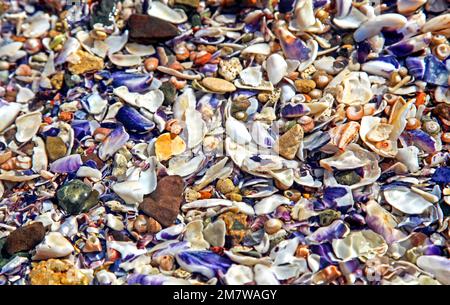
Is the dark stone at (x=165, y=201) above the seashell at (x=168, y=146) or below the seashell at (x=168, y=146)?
below

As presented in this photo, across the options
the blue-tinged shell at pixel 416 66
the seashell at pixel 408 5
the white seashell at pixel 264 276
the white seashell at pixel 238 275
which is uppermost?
the seashell at pixel 408 5

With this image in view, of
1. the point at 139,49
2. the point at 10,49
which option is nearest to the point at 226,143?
the point at 139,49

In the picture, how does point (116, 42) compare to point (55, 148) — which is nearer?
point (55, 148)

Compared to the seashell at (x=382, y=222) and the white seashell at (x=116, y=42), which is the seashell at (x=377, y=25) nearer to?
the seashell at (x=382, y=222)

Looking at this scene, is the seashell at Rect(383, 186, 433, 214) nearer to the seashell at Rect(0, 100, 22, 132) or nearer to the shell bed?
the shell bed

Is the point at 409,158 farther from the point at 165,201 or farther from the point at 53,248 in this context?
the point at 53,248

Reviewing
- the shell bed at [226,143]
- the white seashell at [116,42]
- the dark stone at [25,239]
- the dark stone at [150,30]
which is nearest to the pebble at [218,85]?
the shell bed at [226,143]

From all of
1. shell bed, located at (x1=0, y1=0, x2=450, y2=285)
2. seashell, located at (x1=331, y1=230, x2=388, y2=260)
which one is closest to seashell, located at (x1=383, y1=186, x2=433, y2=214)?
shell bed, located at (x1=0, y1=0, x2=450, y2=285)
